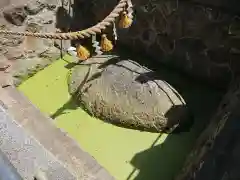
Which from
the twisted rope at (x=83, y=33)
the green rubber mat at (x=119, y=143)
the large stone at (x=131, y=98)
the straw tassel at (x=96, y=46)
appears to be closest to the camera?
the twisted rope at (x=83, y=33)

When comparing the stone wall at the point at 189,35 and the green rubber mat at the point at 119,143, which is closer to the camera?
the green rubber mat at the point at 119,143

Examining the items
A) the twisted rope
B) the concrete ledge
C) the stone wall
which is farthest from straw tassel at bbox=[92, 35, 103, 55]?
the concrete ledge

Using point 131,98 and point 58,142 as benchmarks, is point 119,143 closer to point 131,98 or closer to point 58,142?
point 131,98

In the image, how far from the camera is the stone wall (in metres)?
4.12

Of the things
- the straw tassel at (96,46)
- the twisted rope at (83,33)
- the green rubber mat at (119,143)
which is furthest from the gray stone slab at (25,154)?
the straw tassel at (96,46)

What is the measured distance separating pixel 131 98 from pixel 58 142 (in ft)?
4.47

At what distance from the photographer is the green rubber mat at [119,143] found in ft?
12.2

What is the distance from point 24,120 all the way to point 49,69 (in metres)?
1.72

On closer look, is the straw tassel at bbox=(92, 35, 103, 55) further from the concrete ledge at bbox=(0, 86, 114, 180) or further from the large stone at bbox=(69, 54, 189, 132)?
the concrete ledge at bbox=(0, 86, 114, 180)

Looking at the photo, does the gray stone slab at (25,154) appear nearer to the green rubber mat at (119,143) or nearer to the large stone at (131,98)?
the green rubber mat at (119,143)

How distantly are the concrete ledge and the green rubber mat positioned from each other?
716 mm

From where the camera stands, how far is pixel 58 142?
2988 mm

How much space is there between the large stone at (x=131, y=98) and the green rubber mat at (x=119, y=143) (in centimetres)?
11

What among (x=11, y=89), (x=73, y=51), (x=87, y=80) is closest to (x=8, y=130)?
(x=11, y=89)
